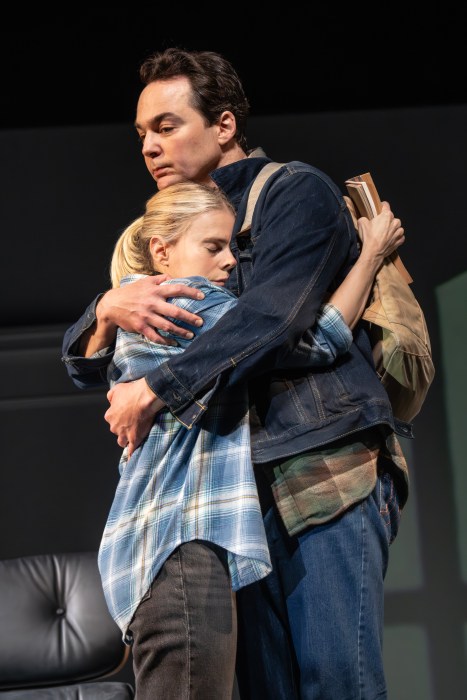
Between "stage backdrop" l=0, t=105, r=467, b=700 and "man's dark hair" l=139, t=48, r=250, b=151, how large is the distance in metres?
1.29

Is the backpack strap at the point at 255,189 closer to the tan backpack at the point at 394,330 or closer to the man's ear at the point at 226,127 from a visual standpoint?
the tan backpack at the point at 394,330

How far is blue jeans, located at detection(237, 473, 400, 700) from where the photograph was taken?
1428 millimetres

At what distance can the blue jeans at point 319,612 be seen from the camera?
1.43 m

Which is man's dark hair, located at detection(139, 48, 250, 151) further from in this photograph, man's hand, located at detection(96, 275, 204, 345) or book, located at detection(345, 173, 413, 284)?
man's hand, located at detection(96, 275, 204, 345)

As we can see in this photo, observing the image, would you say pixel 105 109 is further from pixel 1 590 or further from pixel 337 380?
pixel 337 380

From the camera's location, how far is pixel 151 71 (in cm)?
191

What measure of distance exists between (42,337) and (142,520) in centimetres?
179

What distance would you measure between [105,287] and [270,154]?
75 cm

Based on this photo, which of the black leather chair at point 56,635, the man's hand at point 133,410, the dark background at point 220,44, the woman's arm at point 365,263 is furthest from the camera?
the dark background at point 220,44

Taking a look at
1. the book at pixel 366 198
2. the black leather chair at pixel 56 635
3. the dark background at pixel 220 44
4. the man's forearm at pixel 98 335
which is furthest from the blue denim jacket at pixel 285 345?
the dark background at pixel 220 44

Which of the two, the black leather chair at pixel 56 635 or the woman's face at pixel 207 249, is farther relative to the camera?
the black leather chair at pixel 56 635

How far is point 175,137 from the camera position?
1.83 metres

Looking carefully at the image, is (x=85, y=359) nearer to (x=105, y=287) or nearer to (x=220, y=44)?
(x=105, y=287)

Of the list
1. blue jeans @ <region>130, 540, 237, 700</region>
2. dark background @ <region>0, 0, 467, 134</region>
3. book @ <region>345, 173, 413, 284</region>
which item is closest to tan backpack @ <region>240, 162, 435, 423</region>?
book @ <region>345, 173, 413, 284</region>
